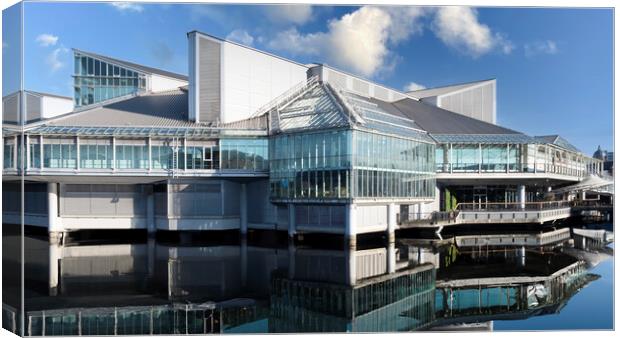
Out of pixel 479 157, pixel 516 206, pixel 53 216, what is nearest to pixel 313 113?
Result: pixel 479 157

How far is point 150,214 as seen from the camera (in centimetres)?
4088

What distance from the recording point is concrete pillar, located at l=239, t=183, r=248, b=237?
1638 inches

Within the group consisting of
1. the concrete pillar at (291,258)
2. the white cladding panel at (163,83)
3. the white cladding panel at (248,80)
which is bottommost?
the concrete pillar at (291,258)

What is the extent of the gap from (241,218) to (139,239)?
25.5ft

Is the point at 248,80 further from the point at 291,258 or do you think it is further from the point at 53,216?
the point at 53,216

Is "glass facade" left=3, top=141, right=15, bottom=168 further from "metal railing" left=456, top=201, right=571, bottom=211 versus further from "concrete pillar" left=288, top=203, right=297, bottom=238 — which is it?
"metal railing" left=456, top=201, right=571, bottom=211

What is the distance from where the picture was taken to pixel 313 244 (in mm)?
A: 38125

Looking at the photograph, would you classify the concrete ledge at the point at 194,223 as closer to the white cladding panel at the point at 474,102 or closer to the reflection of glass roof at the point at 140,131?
the reflection of glass roof at the point at 140,131

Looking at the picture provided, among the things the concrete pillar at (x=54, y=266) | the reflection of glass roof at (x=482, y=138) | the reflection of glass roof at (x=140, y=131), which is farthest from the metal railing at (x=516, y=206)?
the concrete pillar at (x=54, y=266)

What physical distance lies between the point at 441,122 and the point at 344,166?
64.4 feet

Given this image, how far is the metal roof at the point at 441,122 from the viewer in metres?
48.5

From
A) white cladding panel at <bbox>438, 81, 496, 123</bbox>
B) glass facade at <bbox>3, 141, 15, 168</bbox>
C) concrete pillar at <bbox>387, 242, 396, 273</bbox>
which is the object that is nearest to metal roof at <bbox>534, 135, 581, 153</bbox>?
white cladding panel at <bbox>438, 81, 496, 123</bbox>

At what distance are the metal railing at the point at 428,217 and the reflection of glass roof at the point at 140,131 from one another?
12923mm

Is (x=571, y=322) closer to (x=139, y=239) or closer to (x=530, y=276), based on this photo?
(x=530, y=276)
